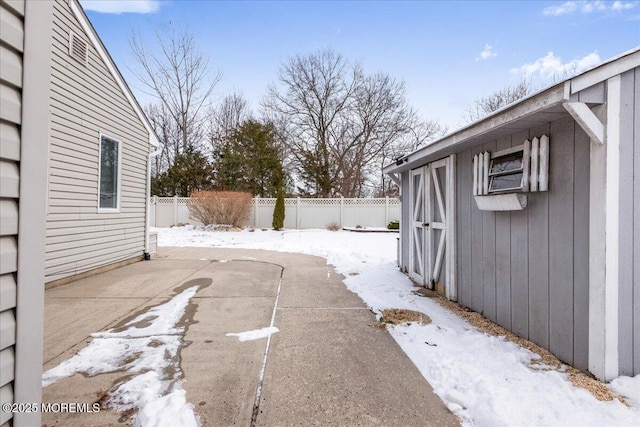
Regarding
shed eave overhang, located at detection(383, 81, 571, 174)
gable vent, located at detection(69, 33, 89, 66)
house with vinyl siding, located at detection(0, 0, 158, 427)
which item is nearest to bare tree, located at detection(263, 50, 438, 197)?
house with vinyl siding, located at detection(0, 0, 158, 427)

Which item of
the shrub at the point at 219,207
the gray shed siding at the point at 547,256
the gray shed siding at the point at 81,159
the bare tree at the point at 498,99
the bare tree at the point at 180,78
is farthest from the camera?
the bare tree at the point at 180,78

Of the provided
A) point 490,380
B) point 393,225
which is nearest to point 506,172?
point 490,380

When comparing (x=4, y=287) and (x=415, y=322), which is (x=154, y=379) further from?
(x=415, y=322)

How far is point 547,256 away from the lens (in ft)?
8.66

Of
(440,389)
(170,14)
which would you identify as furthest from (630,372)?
(170,14)

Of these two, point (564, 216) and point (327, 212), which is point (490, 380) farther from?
point (327, 212)

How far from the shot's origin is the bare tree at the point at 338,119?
18.6 meters

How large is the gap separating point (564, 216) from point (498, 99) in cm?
1752

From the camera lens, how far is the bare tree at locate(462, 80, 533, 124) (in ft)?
50.8

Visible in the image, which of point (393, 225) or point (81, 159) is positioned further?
point (393, 225)

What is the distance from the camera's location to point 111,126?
5.89 m

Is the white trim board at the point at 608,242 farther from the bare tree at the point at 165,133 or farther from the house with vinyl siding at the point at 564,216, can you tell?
the bare tree at the point at 165,133

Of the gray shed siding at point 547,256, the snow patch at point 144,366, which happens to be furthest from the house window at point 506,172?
the snow patch at point 144,366

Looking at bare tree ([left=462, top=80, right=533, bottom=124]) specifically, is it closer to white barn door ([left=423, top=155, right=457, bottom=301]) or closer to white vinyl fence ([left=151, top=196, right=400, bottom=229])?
white vinyl fence ([left=151, top=196, right=400, bottom=229])
